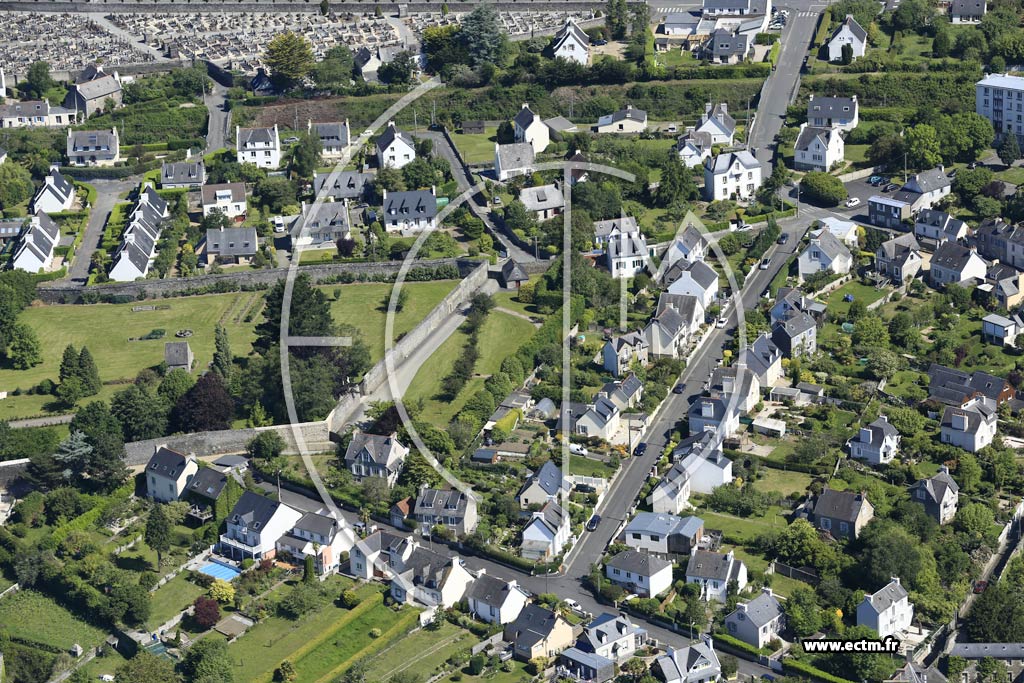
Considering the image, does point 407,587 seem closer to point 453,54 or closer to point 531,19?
point 453,54

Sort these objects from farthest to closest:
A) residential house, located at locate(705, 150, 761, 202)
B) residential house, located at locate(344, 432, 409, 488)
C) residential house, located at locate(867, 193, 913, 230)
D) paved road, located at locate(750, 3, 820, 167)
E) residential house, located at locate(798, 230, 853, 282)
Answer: paved road, located at locate(750, 3, 820, 167) → residential house, located at locate(705, 150, 761, 202) → residential house, located at locate(867, 193, 913, 230) → residential house, located at locate(798, 230, 853, 282) → residential house, located at locate(344, 432, 409, 488)

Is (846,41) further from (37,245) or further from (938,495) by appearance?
(37,245)

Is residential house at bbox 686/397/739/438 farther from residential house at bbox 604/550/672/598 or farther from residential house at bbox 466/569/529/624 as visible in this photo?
residential house at bbox 466/569/529/624

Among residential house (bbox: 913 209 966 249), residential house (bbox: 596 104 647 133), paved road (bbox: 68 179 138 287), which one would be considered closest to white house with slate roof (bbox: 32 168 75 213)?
paved road (bbox: 68 179 138 287)

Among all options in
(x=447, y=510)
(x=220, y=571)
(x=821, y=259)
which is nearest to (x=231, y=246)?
(x=447, y=510)

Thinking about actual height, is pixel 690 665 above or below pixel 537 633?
below

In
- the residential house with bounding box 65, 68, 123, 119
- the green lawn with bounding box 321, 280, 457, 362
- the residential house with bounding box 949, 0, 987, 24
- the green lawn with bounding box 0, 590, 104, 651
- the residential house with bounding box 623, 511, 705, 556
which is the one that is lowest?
the green lawn with bounding box 0, 590, 104, 651
